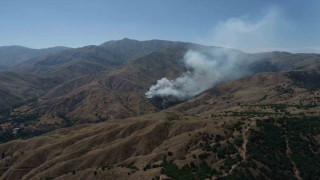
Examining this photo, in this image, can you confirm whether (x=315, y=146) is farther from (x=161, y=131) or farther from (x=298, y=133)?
(x=161, y=131)

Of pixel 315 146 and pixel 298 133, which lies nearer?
pixel 315 146

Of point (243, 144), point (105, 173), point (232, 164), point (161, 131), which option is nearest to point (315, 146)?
point (243, 144)

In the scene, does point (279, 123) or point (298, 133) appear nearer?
point (298, 133)

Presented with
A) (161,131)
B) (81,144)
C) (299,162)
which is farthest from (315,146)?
(81,144)

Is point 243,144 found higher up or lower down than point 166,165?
higher up

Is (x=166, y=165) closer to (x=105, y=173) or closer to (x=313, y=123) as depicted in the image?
(x=105, y=173)

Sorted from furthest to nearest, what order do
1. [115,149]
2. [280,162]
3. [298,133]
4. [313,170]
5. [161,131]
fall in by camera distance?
[161,131] → [115,149] → [298,133] → [280,162] → [313,170]

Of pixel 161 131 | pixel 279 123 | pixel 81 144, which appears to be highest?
pixel 279 123

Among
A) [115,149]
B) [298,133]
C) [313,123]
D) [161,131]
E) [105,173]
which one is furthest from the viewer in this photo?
[161,131]

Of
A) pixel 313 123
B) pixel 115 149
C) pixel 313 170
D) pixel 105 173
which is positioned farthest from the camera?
pixel 115 149
